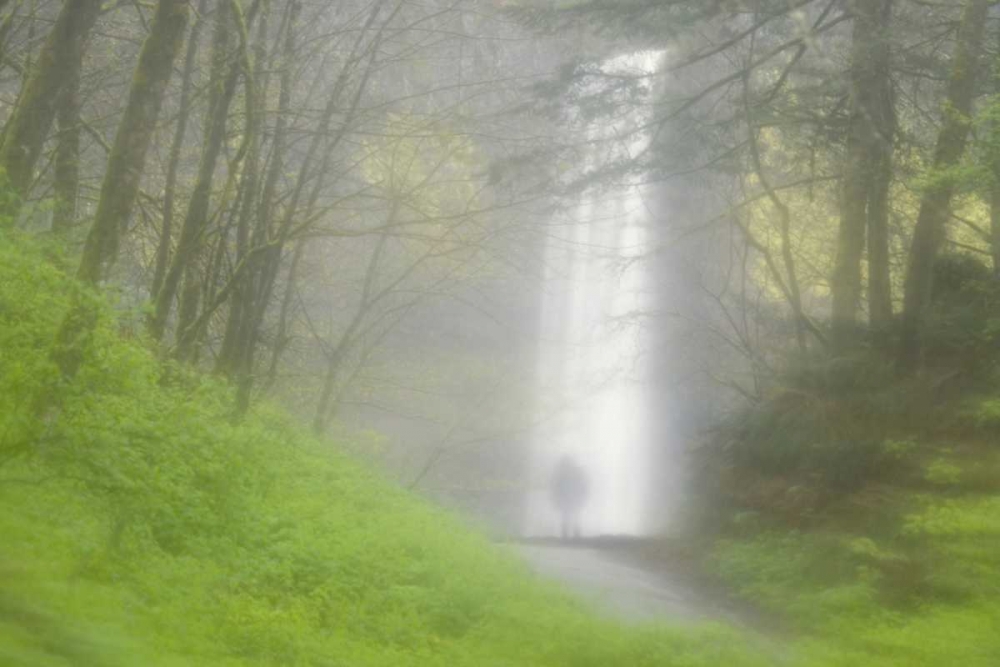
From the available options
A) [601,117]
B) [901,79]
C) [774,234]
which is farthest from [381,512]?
[774,234]


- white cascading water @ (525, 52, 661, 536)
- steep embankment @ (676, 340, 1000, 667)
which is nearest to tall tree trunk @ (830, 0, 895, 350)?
steep embankment @ (676, 340, 1000, 667)

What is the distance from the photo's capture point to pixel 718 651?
7762 millimetres

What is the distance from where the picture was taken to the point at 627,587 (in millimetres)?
11570

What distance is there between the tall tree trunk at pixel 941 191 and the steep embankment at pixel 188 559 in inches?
270

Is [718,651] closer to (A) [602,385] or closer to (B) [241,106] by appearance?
(B) [241,106]

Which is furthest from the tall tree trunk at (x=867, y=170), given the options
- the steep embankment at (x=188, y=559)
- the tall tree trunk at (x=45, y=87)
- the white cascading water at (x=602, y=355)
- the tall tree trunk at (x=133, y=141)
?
the tall tree trunk at (x=45, y=87)

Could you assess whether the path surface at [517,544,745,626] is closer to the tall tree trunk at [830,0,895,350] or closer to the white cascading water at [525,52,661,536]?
the tall tree trunk at [830,0,895,350]

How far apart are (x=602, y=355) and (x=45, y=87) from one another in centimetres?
2061

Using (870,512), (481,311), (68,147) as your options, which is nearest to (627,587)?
(870,512)

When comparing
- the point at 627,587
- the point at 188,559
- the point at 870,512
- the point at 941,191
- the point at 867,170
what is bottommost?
the point at 627,587

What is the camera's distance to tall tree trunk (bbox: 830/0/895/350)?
14.8 m

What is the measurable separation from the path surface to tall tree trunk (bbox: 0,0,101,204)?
21.1ft

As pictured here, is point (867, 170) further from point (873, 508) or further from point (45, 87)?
point (45, 87)

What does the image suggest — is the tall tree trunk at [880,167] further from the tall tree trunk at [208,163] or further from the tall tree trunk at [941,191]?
the tall tree trunk at [208,163]
